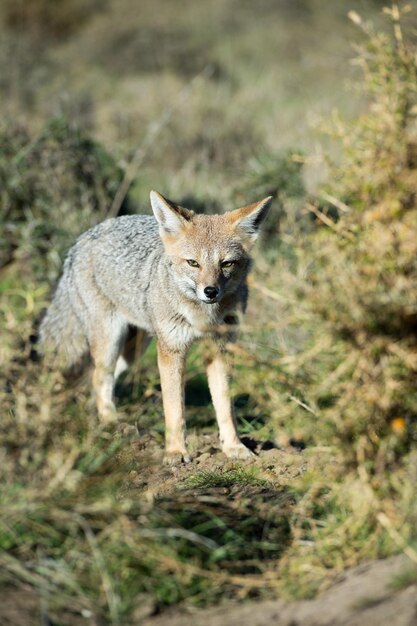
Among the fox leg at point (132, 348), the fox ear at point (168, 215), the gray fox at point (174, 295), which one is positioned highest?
the fox ear at point (168, 215)

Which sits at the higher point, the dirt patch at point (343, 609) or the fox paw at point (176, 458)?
the dirt patch at point (343, 609)

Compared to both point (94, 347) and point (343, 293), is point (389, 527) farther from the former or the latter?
point (94, 347)

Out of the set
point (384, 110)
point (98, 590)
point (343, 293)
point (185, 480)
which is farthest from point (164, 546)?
point (384, 110)

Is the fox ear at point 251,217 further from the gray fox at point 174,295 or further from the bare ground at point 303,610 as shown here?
the bare ground at point 303,610

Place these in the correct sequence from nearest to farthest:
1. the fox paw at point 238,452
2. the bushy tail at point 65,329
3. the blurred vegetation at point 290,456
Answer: the blurred vegetation at point 290,456, the fox paw at point 238,452, the bushy tail at point 65,329

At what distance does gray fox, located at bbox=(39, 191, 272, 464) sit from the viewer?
19.1 feet

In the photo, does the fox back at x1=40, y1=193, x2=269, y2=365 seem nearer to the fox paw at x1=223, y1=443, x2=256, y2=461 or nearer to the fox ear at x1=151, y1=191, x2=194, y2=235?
the fox ear at x1=151, y1=191, x2=194, y2=235

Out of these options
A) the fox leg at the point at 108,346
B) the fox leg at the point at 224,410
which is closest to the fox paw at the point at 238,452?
the fox leg at the point at 224,410

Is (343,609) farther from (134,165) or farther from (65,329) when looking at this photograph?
(134,165)

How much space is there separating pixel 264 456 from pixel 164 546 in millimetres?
2388

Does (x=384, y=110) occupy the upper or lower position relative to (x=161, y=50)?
upper

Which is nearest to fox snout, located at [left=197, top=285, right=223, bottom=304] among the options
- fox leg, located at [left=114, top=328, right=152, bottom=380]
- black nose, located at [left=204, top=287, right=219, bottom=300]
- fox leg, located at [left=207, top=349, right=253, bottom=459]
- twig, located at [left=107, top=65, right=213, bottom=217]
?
black nose, located at [left=204, top=287, right=219, bottom=300]

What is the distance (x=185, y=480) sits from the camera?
504 centimetres

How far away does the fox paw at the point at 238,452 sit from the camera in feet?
18.8
